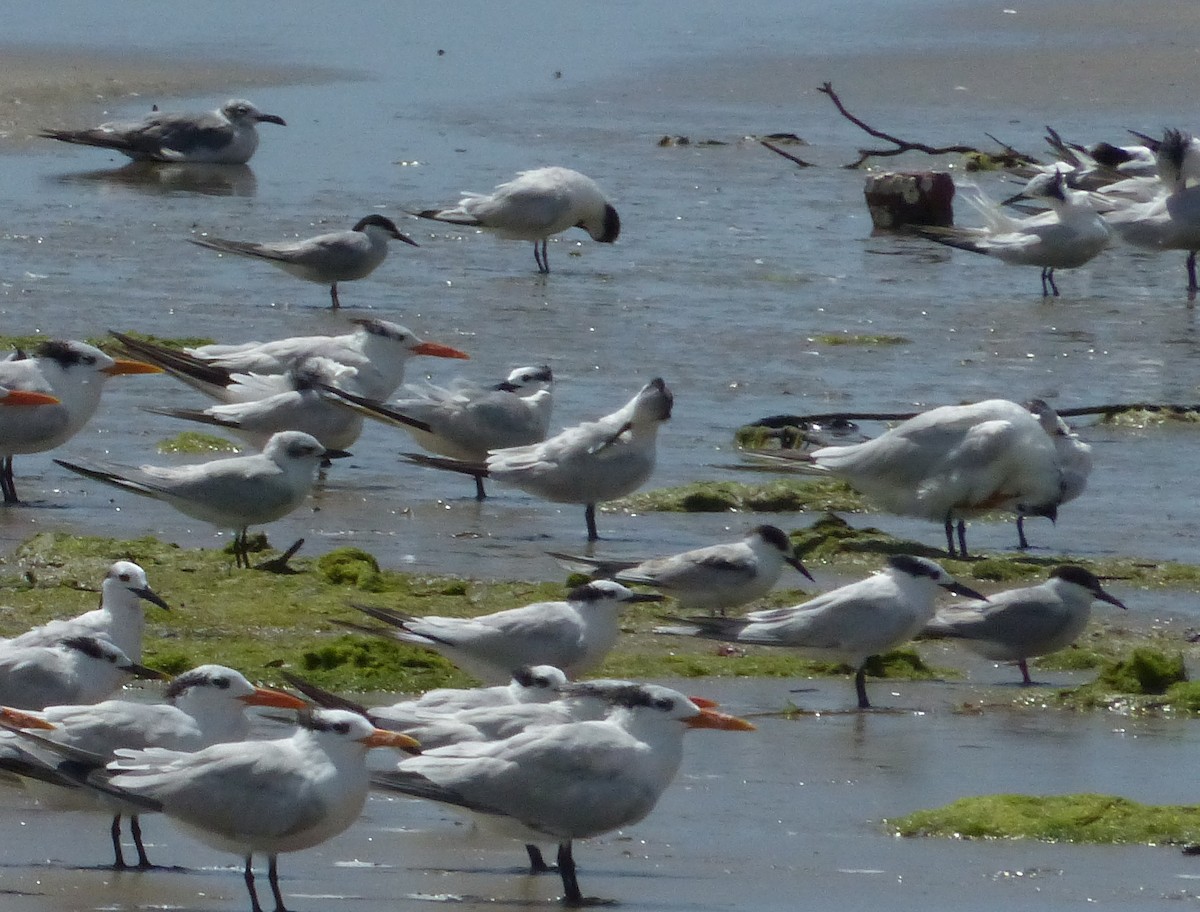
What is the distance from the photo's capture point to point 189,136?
1994cm

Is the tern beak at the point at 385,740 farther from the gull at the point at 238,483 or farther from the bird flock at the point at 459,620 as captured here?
the gull at the point at 238,483

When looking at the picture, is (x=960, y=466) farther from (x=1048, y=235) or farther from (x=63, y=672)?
(x=1048, y=235)

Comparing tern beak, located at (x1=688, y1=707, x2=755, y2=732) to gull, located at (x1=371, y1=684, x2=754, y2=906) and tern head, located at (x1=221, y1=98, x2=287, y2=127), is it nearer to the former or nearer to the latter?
gull, located at (x1=371, y1=684, x2=754, y2=906)

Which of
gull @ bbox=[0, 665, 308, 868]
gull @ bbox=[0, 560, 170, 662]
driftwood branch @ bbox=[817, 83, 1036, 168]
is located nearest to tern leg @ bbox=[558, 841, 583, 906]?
gull @ bbox=[0, 665, 308, 868]

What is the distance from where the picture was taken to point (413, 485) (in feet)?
32.6

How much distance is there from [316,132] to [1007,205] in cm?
709

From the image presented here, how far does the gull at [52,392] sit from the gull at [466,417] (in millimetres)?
930

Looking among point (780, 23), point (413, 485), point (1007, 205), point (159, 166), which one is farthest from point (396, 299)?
point (780, 23)

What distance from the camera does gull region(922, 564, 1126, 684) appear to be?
721cm

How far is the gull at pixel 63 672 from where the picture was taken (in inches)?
228

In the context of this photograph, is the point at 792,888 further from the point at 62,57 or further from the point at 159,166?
the point at 62,57

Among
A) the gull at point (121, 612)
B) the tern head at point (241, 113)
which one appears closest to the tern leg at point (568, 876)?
the gull at point (121, 612)

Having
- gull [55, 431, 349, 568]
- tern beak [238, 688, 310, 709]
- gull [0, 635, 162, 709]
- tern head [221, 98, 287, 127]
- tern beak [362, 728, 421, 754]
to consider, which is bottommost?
tern head [221, 98, 287, 127]

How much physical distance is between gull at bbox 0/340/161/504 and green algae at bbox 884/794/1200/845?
482 cm
